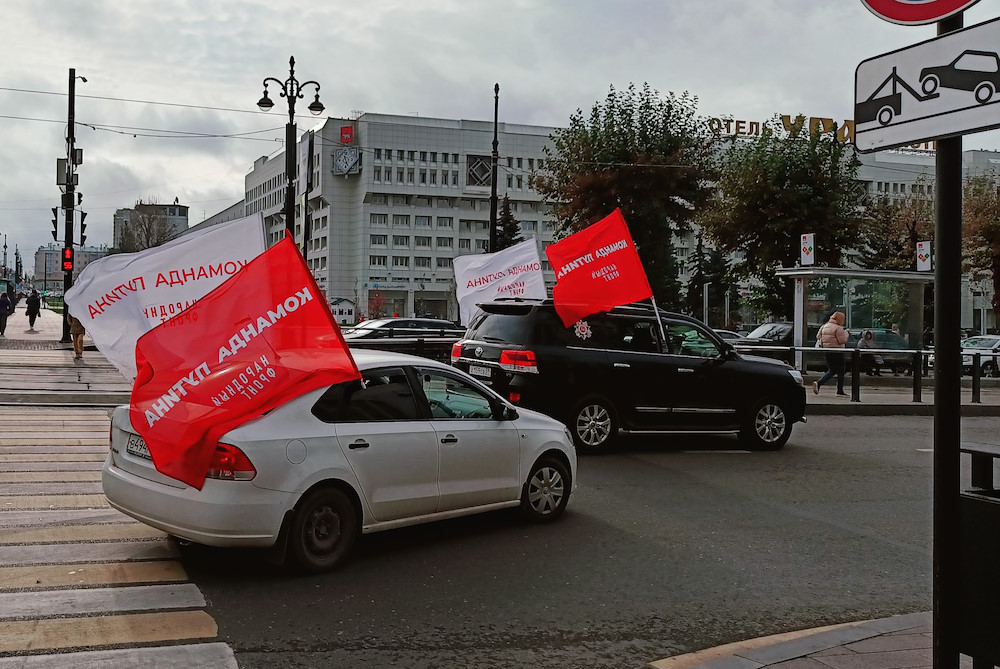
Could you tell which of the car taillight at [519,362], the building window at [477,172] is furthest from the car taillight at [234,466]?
the building window at [477,172]

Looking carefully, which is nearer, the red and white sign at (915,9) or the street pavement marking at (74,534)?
the red and white sign at (915,9)

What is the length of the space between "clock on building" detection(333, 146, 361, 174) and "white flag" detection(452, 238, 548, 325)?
97.7 metres

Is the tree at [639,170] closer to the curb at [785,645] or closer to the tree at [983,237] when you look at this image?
the tree at [983,237]

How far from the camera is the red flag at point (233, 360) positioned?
605cm

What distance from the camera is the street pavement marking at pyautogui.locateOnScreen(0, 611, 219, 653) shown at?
4.88m

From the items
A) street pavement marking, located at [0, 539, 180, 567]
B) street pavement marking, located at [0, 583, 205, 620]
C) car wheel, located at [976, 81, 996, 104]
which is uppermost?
car wheel, located at [976, 81, 996, 104]

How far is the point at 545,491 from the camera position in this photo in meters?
8.16

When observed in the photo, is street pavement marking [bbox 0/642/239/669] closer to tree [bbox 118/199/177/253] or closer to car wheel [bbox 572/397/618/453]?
car wheel [bbox 572/397/618/453]

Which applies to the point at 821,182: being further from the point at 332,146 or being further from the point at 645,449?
the point at 332,146

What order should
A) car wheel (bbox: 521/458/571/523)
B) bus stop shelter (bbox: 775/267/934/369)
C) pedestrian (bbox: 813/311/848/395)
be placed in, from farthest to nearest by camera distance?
bus stop shelter (bbox: 775/267/934/369) < pedestrian (bbox: 813/311/848/395) < car wheel (bbox: 521/458/571/523)

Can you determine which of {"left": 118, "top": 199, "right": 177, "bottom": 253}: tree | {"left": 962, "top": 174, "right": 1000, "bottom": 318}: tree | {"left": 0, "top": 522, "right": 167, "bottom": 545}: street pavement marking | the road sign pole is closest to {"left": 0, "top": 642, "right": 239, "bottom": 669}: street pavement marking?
{"left": 0, "top": 522, "right": 167, "bottom": 545}: street pavement marking

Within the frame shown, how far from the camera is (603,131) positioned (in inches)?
1314

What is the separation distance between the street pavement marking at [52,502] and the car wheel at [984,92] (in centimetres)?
729

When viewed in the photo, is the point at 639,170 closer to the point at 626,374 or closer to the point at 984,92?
the point at 626,374
